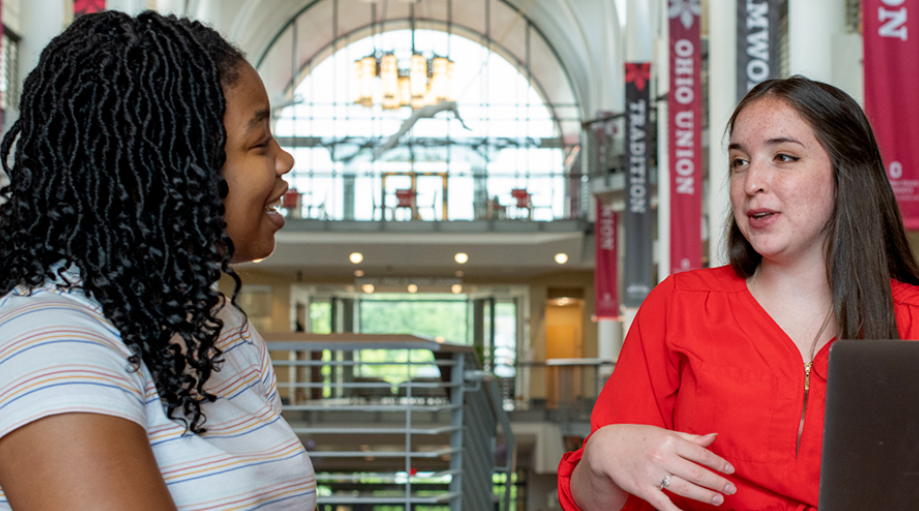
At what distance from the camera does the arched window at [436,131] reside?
17688 mm

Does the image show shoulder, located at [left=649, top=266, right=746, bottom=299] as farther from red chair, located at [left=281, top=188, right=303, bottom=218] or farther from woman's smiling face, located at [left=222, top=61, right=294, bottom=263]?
red chair, located at [left=281, top=188, right=303, bottom=218]

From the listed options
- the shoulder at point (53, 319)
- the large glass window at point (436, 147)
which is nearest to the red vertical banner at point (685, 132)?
the shoulder at point (53, 319)

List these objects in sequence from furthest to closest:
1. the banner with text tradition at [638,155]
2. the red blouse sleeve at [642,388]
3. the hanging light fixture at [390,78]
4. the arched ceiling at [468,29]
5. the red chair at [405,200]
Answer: the arched ceiling at [468,29] → the red chair at [405,200] → the hanging light fixture at [390,78] → the banner with text tradition at [638,155] → the red blouse sleeve at [642,388]

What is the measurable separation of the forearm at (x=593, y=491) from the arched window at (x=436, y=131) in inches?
635

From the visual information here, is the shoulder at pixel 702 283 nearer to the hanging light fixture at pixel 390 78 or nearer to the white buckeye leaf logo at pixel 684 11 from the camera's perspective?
the white buckeye leaf logo at pixel 684 11

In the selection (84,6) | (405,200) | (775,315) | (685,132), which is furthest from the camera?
(405,200)

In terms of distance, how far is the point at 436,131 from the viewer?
2130 cm

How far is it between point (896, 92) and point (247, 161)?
3.74 meters

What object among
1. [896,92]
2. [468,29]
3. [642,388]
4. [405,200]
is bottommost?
[642,388]

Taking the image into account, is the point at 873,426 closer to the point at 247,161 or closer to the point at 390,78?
the point at 247,161

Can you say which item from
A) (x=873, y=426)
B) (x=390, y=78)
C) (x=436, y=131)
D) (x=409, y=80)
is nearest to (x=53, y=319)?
(x=873, y=426)

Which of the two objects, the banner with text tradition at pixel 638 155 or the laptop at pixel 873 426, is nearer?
the laptop at pixel 873 426

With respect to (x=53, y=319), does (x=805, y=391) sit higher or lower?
lower

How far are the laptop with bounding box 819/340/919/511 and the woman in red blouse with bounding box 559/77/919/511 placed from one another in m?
0.31
